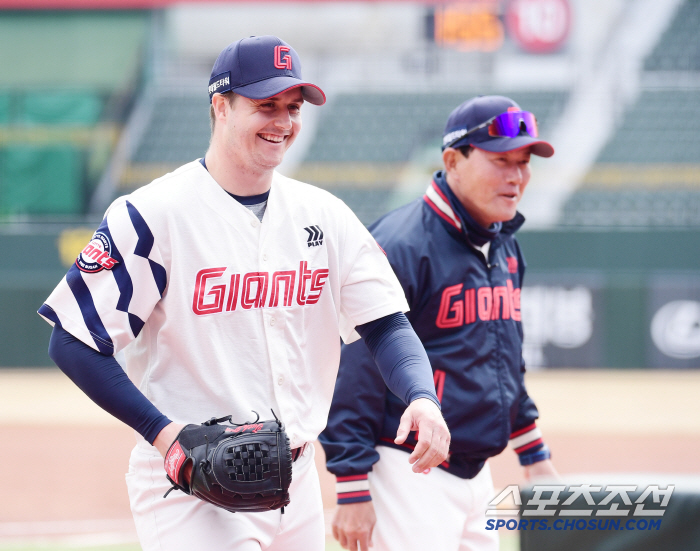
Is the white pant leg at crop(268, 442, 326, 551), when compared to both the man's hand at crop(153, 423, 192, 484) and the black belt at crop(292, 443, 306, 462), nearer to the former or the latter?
the black belt at crop(292, 443, 306, 462)

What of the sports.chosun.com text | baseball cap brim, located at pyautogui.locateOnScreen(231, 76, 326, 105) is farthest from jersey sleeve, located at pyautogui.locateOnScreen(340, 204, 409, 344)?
the sports.chosun.com text

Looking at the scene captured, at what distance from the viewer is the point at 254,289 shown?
2.16 metres

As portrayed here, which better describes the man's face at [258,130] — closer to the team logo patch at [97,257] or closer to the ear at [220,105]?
the ear at [220,105]

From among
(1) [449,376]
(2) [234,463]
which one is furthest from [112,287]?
(1) [449,376]

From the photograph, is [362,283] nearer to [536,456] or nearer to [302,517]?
[302,517]

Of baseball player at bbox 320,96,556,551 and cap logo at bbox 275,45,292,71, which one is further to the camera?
baseball player at bbox 320,96,556,551

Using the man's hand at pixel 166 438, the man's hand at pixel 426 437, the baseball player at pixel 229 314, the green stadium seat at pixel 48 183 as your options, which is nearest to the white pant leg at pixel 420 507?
the baseball player at pixel 229 314

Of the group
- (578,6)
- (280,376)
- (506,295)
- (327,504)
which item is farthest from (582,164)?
(280,376)

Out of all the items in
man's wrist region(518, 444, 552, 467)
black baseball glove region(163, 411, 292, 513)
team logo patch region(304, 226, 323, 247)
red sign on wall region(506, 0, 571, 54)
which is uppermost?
red sign on wall region(506, 0, 571, 54)

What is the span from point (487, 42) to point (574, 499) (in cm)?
1496

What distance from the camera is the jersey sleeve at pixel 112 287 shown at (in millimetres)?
2006

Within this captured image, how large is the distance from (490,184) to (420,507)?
1065mm

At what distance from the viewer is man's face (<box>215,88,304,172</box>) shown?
216 centimetres

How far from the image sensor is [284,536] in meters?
2.22
